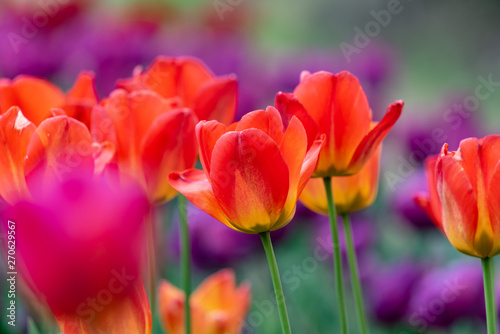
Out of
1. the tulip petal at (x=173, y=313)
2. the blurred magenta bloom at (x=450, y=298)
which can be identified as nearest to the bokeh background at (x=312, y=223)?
the blurred magenta bloom at (x=450, y=298)

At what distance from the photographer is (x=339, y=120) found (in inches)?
14.8

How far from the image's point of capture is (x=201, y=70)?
49cm

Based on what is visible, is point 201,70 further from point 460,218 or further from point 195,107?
point 460,218

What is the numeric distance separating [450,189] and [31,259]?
19cm

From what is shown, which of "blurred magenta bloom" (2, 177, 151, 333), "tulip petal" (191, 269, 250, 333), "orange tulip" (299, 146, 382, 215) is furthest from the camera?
"tulip petal" (191, 269, 250, 333)

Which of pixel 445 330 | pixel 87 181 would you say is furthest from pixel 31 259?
pixel 445 330

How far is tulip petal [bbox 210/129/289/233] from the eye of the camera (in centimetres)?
30

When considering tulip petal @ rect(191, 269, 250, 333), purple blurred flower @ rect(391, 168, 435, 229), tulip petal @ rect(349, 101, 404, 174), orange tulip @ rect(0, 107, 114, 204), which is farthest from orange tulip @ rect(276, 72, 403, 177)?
purple blurred flower @ rect(391, 168, 435, 229)

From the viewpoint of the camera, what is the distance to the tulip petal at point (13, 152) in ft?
1.11

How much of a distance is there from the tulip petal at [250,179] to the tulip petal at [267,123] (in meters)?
0.01

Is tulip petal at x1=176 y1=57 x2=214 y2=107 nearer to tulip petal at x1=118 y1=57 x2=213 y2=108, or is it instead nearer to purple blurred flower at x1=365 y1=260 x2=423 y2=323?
tulip petal at x1=118 y1=57 x2=213 y2=108

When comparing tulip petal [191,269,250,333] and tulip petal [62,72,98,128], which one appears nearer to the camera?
tulip petal [62,72,98,128]

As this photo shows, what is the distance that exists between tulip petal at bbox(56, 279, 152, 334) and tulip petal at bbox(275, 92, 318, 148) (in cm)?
11

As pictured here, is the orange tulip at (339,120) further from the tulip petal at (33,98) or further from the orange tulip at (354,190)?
the tulip petal at (33,98)
